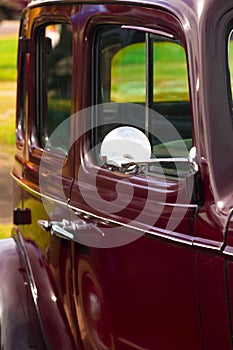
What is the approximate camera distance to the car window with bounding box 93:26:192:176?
2.50 m

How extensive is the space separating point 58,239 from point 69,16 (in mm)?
820

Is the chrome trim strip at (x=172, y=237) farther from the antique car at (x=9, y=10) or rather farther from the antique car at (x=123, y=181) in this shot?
the antique car at (x=9, y=10)

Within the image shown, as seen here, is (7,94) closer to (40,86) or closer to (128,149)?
(40,86)

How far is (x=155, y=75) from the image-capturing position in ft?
8.61

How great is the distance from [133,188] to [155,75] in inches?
16.6

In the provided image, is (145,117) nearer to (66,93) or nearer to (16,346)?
(66,93)

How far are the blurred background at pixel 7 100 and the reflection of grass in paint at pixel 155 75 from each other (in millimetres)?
4449

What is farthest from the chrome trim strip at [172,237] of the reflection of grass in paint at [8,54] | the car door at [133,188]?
the reflection of grass in paint at [8,54]

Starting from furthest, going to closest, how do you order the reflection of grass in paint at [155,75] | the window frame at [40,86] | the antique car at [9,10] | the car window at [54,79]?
the antique car at [9,10]
the window frame at [40,86]
the car window at [54,79]
the reflection of grass in paint at [155,75]

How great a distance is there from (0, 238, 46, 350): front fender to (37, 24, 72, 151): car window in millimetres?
530

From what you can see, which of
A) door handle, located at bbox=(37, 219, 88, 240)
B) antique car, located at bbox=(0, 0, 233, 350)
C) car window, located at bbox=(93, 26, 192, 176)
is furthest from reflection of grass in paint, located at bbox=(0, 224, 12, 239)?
car window, located at bbox=(93, 26, 192, 176)

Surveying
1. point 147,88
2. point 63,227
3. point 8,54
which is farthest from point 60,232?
point 8,54

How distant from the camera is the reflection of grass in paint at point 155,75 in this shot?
8.84ft

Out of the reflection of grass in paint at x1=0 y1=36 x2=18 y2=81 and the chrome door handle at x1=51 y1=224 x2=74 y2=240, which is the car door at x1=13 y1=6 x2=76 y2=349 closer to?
the chrome door handle at x1=51 y1=224 x2=74 y2=240
